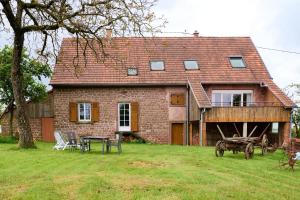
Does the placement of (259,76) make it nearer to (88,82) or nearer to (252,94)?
(252,94)

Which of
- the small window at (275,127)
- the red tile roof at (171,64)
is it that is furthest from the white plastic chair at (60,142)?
the small window at (275,127)

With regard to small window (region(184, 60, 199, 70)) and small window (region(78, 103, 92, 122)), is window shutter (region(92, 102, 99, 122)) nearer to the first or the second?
small window (region(78, 103, 92, 122))

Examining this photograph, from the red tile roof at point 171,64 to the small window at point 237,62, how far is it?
0.87 ft

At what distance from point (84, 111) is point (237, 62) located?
10.8m

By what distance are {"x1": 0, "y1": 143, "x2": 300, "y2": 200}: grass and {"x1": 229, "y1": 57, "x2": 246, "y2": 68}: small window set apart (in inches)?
534

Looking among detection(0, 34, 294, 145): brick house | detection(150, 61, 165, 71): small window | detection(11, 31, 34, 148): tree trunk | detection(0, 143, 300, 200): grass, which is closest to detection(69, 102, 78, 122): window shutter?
detection(0, 34, 294, 145): brick house

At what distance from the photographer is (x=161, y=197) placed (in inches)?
298

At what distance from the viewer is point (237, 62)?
1025 inches

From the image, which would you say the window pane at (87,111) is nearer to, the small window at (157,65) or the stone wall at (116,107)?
the stone wall at (116,107)

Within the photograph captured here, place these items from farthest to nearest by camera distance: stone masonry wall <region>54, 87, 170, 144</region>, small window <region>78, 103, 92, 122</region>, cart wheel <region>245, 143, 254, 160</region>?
small window <region>78, 103, 92, 122</region> < stone masonry wall <region>54, 87, 170, 144</region> < cart wheel <region>245, 143, 254, 160</region>

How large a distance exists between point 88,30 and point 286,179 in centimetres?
972

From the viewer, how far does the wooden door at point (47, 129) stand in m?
25.5

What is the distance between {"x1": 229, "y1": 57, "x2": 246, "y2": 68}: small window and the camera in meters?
25.7

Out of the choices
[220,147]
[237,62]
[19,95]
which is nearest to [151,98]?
[237,62]
